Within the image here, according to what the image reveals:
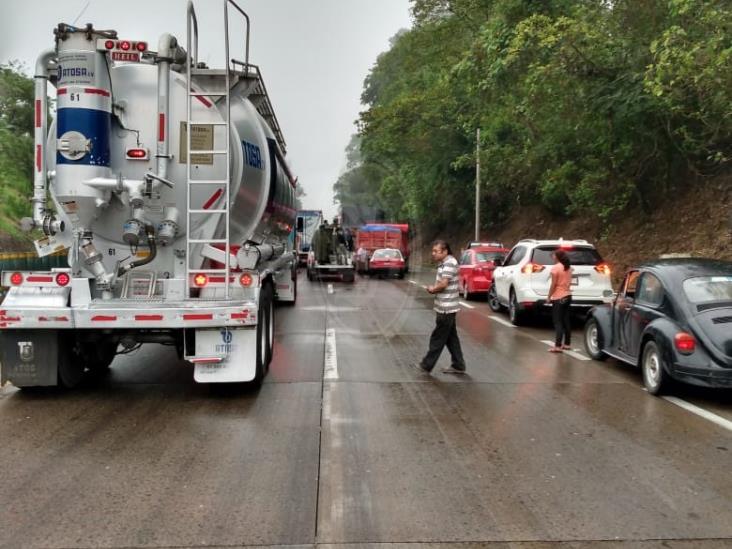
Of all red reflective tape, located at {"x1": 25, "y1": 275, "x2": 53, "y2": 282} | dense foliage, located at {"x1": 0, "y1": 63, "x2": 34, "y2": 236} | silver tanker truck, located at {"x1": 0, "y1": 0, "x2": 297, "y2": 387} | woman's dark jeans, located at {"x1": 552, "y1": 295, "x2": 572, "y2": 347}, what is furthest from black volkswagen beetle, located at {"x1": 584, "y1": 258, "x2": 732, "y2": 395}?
dense foliage, located at {"x1": 0, "y1": 63, "x2": 34, "y2": 236}

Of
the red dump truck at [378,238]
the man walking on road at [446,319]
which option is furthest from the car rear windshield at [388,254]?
the man walking on road at [446,319]

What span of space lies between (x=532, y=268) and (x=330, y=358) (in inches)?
205

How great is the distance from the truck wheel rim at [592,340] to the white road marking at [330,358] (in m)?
3.69

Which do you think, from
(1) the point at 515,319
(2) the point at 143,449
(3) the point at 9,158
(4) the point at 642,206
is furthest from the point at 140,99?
(3) the point at 9,158

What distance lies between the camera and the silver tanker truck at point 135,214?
22.2 ft

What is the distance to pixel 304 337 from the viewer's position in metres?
11.7

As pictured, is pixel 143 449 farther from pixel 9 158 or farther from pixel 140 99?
pixel 9 158

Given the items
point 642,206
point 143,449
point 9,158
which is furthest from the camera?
point 9,158

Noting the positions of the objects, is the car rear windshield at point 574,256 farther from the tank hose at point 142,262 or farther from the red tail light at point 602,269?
the tank hose at point 142,262

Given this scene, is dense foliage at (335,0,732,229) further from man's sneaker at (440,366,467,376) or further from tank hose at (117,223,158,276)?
tank hose at (117,223,158,276)

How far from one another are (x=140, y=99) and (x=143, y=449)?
372 cm

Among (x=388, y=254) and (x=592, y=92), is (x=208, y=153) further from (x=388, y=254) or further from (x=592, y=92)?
(x=388, y=254)

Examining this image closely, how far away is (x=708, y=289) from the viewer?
7.51 metres

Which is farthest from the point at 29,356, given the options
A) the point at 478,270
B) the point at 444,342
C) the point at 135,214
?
the point at 478,270
